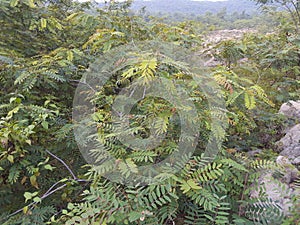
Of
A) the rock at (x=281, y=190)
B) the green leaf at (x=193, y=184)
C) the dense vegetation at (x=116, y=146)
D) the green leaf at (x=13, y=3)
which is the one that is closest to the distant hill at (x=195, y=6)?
the green leaf at (x=13, y=3)

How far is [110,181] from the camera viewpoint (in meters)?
1.07

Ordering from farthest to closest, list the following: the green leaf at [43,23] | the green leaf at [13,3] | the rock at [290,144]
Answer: the rock at [290,144] < the green leaf at [43,23] < the green leaf at [13,3]

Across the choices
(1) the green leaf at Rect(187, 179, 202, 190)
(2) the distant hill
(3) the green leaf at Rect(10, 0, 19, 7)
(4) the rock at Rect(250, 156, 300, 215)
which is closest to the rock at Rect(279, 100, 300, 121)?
(4) the rock at Rect(250, 156, 300, 215)

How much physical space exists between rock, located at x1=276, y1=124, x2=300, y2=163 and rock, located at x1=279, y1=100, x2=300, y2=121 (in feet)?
1.29

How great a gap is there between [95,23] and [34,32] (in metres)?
0.62

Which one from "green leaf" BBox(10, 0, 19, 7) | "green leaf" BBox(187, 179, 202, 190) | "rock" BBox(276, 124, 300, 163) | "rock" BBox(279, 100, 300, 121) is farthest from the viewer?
"rock" BBox(279, 100, 300, 121)

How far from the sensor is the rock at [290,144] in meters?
2.03

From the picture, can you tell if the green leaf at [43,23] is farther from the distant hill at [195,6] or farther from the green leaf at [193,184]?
the distant hill at [195,6]

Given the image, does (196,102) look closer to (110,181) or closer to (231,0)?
(110,181)

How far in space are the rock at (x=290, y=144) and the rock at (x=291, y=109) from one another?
0.39 meters

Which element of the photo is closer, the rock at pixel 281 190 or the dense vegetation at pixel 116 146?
the dense vegetation at pixel 116 146

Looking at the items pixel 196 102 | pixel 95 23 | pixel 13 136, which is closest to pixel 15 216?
pixel 13 136

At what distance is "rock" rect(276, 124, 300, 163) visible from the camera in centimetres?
203

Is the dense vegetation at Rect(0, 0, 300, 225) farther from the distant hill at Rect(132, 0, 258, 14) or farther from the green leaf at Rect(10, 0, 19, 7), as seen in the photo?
the distant hill at Rect(132, 0, 258, 14)
